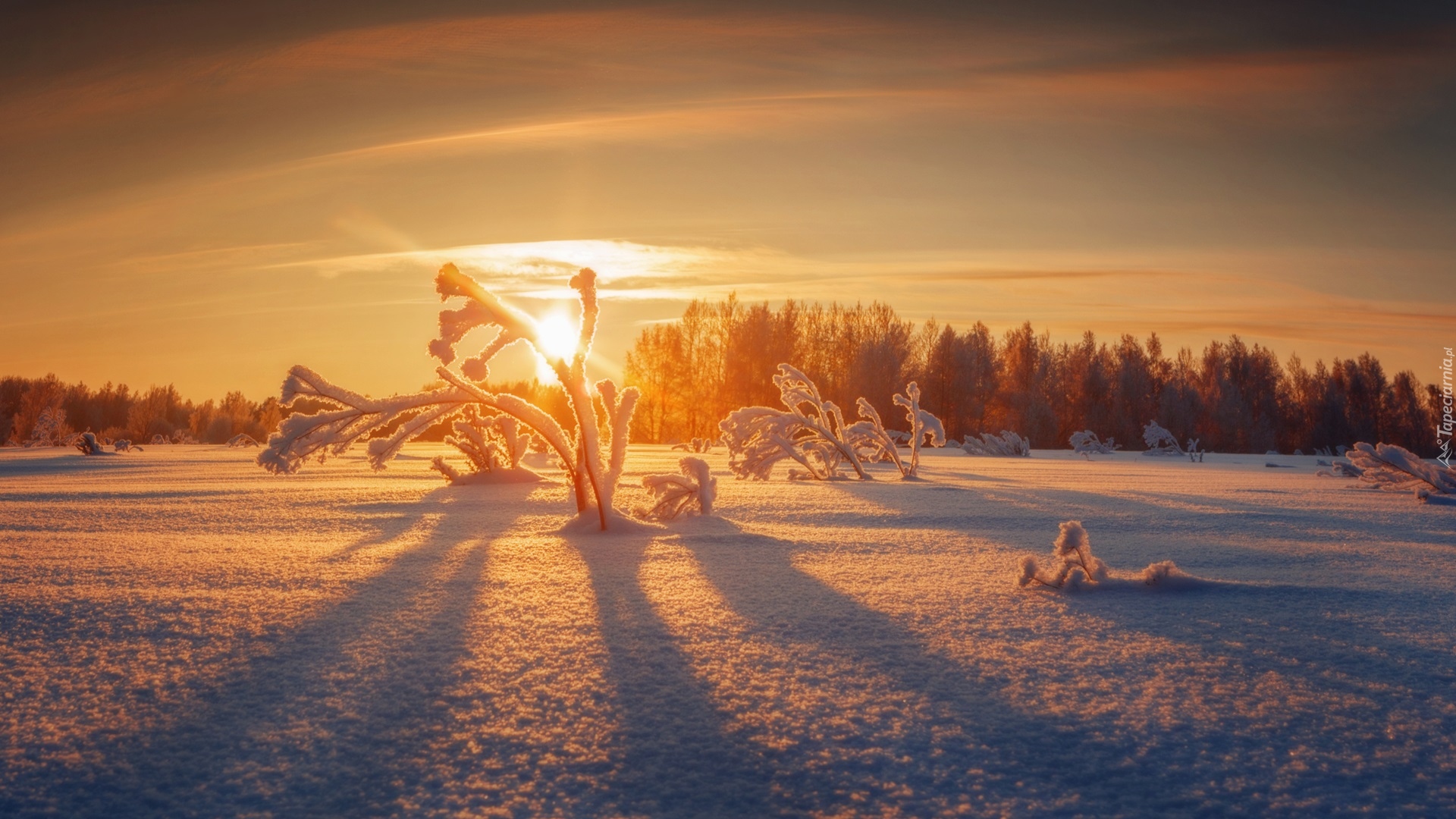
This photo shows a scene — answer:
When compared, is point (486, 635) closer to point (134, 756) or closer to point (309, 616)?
point (309, 616)

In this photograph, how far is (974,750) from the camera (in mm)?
1781

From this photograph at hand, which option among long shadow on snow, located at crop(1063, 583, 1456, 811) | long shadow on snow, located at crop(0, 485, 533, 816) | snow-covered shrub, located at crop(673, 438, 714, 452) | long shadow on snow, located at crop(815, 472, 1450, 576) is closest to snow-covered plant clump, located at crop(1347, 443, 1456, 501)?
long shadow on snow, located at crop(815, 472, 1450, 576)

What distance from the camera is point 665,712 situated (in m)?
1.97

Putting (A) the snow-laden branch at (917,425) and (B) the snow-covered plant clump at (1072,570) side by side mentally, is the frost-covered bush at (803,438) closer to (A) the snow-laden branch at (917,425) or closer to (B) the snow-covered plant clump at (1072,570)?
(A) the snow-laden branch at (917,425)

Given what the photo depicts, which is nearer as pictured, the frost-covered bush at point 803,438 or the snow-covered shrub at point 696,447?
the frost-covered bush at point 803,438

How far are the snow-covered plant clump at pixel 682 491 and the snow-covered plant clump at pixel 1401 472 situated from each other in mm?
6115

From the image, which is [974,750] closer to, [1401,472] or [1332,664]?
[1332,664]

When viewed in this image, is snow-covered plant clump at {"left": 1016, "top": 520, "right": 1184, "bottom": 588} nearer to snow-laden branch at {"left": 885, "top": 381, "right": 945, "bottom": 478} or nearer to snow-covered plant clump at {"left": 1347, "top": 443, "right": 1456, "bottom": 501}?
snow-covered plant clump at {"left": 1347, "top": 443, "right": 1456, "bottom": 501}

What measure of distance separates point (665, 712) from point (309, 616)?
58.3 inches

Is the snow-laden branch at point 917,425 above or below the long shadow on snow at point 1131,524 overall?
above

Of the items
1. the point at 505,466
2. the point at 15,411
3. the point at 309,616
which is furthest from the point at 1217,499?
the point at 15,411

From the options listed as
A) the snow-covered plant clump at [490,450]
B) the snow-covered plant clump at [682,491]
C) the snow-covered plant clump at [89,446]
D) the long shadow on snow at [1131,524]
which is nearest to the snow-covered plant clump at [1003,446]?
the long shadow on snow at [1131,524]

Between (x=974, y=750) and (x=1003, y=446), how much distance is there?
20336 mm

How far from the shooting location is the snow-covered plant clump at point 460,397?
395 centimetres
